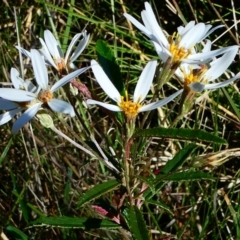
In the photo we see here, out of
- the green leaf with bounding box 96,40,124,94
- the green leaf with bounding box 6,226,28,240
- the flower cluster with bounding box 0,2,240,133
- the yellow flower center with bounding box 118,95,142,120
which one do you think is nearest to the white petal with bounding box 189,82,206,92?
the flower cluster with bounding box 0,2,240,133

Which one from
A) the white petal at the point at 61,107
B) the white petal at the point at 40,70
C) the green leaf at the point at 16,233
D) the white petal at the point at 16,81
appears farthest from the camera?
the green leaf at the point at 16,233

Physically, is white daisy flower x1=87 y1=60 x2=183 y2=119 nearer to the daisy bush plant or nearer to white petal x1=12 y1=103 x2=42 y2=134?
the daisy bush plant

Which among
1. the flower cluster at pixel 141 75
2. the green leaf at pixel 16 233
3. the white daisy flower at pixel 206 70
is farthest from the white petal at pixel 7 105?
the green leaf at pixel 16 233

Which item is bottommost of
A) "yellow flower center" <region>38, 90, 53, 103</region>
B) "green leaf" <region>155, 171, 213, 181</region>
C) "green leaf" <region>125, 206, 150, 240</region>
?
"green leaf" <region>125, 206, 150, 240</region>

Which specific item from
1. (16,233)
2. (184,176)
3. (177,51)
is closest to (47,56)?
(177,51)

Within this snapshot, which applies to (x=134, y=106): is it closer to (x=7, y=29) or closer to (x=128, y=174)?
(x=128, y=174)

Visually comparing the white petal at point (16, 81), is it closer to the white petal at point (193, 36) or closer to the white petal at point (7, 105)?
the white petal at point (7, 105)

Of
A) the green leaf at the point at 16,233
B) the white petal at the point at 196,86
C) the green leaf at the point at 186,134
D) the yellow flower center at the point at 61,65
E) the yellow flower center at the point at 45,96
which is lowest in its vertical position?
the green leaf at the point at 16,233
